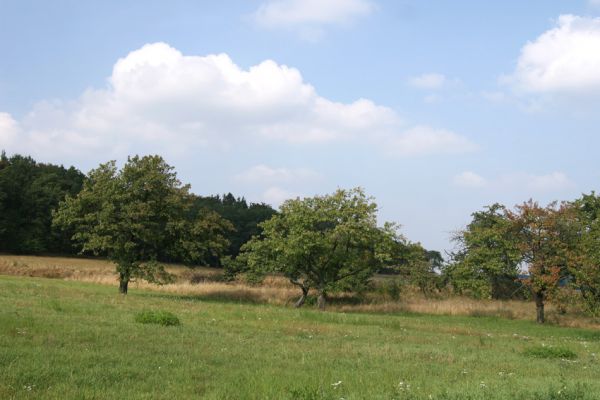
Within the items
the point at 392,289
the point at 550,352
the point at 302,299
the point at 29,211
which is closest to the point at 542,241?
the point at 392,289

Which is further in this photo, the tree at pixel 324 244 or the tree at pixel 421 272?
the tree at pixel 421 272

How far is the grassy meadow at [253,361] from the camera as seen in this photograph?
8.65m

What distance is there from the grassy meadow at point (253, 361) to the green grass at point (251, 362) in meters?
0.03

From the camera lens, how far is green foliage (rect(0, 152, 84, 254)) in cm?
8488

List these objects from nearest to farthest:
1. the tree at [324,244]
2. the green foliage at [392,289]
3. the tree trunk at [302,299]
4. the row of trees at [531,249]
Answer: the row of trees at [531,249], the tree at [324,244], the tree trunk at [302,299], the green foliage at [392,289]

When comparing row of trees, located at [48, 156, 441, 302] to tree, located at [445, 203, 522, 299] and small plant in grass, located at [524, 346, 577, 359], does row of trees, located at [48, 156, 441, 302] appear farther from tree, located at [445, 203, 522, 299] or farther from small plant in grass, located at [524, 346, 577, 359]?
small plant in grass, located at [524, 346, 577, 359]

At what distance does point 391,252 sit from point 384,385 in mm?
29875

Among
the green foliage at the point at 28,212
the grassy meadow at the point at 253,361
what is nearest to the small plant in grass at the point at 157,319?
the grassy meadow at the point at 253,361

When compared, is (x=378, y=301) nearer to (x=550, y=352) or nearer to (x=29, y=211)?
(x=550, y=352)

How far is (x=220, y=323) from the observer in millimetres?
19766

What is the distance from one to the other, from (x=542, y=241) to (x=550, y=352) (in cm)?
2160

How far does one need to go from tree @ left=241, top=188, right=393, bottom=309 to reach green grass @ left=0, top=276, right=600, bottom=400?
1732 cm

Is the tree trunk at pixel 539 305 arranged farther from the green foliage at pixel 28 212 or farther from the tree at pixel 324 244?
the green foliage at pixel 28 212

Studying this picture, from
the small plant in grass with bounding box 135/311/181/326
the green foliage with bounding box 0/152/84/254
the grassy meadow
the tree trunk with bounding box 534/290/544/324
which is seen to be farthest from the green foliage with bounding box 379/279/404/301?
the green foliage with bounding box 0/152/84/254
